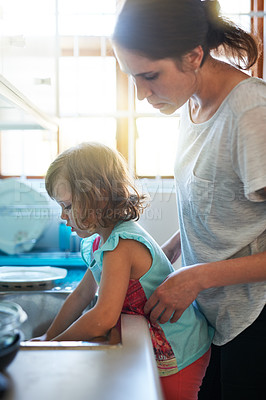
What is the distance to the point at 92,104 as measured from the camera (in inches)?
88.4

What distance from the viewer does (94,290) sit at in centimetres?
120

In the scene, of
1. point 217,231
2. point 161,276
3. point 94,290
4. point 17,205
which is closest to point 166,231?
point 17,205

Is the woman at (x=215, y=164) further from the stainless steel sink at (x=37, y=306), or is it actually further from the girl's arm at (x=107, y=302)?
the stainless steel sink at (x=37, y=306)

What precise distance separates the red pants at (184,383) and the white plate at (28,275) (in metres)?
0.63

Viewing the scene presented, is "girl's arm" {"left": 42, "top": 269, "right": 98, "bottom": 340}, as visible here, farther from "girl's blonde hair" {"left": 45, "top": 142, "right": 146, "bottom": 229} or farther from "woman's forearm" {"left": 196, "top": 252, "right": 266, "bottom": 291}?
"woman's forearm" {"left": 196, "top": 252, "right": 266, "bottom": 291}

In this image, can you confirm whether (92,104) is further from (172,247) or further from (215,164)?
(215,164)

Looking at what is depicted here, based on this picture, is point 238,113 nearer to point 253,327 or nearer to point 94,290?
point 253,327

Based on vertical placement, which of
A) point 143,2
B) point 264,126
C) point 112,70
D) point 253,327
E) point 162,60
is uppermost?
point 112,70

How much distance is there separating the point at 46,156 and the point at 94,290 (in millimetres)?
1257

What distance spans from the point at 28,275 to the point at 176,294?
2.86 ft

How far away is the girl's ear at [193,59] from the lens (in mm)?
830

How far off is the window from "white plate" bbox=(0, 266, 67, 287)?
2.38 feet

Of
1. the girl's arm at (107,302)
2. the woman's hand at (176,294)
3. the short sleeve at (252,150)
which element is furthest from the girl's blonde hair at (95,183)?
the short sleeve at (252,150)

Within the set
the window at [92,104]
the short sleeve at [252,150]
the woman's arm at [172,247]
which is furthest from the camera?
the window at [92,104]
